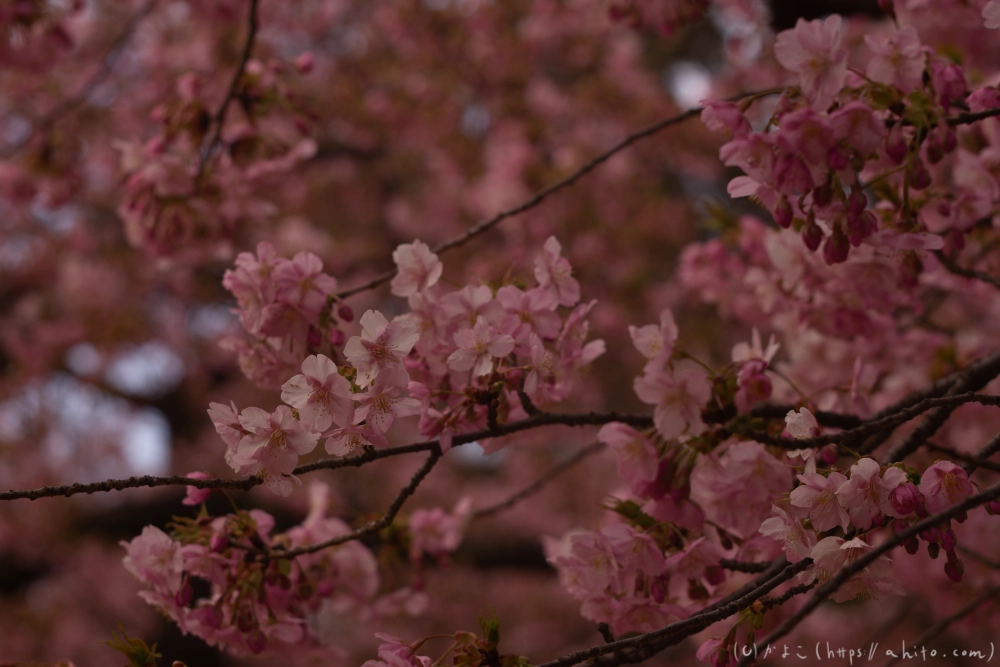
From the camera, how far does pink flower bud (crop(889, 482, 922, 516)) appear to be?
113 cm

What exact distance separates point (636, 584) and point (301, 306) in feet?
2.64

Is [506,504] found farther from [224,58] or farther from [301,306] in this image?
[224,58]

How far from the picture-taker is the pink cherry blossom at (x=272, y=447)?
121 centimetres

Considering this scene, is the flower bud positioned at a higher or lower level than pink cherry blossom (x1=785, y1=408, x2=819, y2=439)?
lower

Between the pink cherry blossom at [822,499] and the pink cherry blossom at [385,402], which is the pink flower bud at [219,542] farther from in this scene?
the pink cherry blossom at [822,499]

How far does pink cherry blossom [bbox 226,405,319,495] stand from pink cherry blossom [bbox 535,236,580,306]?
0.50 metres

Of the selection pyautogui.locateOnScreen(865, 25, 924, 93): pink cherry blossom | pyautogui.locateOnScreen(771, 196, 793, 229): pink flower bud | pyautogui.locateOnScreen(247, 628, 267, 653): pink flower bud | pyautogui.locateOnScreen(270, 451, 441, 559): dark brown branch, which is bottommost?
pyautogui.locateOnScreen(247, 628, 267, 653): pink flower bud

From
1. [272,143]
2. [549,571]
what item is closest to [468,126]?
[549,571]

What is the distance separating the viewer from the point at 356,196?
695cm

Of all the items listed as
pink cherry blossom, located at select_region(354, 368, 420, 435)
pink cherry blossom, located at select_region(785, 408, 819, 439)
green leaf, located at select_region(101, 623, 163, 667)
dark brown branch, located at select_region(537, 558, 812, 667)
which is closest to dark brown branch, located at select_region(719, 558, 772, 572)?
dark brown branch, located at select_region(537, 558, 812, 667)

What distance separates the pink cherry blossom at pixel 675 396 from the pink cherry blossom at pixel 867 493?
0.23 meters

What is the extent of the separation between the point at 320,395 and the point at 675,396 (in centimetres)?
56

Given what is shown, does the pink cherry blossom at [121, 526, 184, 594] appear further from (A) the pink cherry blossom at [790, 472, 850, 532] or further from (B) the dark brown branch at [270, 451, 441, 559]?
(A) the pink cherry blossom at [790, 472, 850, 532]

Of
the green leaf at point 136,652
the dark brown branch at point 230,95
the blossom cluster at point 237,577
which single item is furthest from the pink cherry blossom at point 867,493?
the dark brown branch at point 230,95
